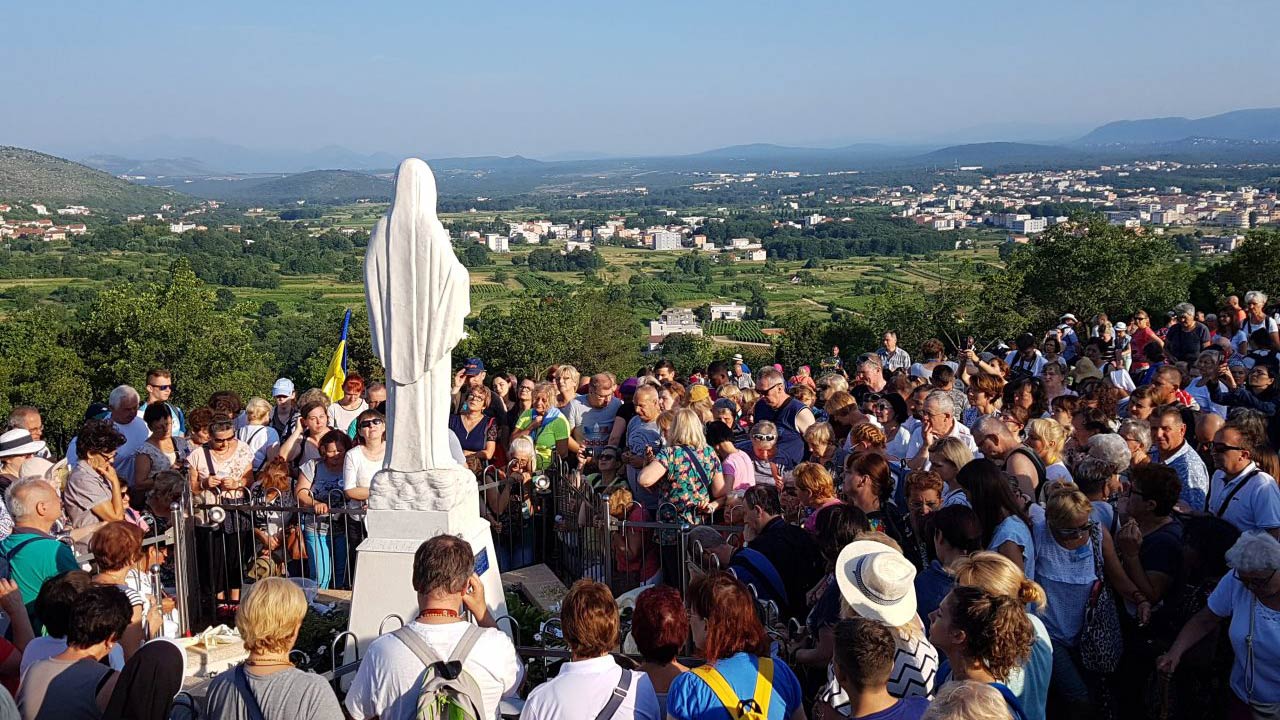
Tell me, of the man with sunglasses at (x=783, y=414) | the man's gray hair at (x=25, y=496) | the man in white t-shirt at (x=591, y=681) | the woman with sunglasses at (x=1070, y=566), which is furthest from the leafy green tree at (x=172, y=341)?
the woman with sunglasses at (x=1070, y=566)

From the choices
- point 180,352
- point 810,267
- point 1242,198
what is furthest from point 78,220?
point 1242,198

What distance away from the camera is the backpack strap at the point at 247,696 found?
4129 mm

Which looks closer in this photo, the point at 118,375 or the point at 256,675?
the point at 256,675

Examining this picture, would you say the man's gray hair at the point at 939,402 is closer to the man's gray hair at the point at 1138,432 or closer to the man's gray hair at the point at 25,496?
the man's gray hair at the point at 1138,432

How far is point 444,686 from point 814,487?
2.86 metres

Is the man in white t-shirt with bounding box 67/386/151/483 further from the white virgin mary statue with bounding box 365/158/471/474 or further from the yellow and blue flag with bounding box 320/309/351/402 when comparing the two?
the white virgin mary statue with bounding box 365/158/471/474

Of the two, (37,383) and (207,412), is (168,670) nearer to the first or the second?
(207,412)

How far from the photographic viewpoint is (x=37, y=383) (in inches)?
1407

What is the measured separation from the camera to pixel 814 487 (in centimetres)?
636

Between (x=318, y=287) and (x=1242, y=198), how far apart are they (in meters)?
160

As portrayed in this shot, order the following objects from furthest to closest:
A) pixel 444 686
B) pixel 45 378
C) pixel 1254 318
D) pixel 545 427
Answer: pixel 45 378
pixel 1254 318
pixel 545 427
pixel 444 686

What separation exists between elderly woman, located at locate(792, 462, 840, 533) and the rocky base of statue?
6.52 feet

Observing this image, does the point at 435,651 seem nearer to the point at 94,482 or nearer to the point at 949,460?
the point at 949,460

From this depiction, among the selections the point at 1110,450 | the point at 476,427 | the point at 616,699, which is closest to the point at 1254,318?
the point at 1110,450
